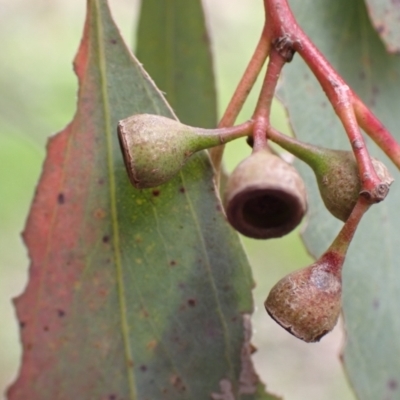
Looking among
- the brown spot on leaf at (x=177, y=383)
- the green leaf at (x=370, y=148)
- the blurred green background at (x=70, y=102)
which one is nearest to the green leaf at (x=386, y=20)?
the green leaf at (x=370, y=148)

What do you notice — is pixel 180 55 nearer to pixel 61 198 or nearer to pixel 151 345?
pixel 61 198

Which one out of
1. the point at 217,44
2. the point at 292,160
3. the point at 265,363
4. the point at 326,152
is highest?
the point at 326,152

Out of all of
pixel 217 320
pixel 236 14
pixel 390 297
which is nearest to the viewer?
pixel 217 320

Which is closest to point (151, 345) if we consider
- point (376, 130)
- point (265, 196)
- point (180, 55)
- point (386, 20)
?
point (265, 196)

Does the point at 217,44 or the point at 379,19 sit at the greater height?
the point at 379,19

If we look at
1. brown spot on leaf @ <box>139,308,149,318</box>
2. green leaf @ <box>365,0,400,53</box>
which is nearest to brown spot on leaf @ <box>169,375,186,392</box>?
brown spot on leaf @ <box>139,308,149,318</box>

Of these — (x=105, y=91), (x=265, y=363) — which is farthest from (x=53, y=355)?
(x=265, y=363)

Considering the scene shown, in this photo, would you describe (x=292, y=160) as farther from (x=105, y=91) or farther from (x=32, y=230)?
(x=32, y=230)

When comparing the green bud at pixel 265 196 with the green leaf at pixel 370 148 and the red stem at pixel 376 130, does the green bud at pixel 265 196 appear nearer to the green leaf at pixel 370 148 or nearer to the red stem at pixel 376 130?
the red stem at pixel 376 130

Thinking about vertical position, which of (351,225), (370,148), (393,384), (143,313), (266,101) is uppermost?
(266,101)
